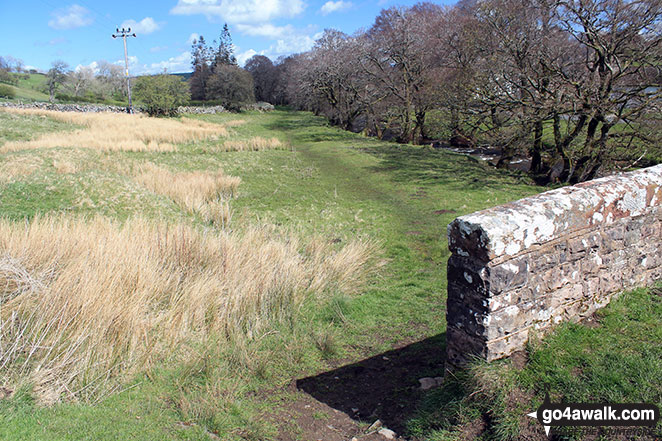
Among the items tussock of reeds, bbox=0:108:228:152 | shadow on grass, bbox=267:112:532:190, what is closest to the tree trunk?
shadow on grass, bbox=267:112:532:190

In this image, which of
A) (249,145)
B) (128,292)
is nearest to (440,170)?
(249,145)

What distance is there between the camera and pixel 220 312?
5305 millimetres

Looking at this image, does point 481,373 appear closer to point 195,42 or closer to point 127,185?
point 127,185

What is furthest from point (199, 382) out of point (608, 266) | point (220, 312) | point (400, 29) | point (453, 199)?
point (400, 29)

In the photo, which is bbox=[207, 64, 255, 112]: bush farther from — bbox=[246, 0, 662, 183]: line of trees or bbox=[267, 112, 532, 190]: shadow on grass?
bbox=[246, 0, 662, 183]: line of trees

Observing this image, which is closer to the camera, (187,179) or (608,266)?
(608,266)

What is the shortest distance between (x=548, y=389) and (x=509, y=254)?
106 centimetres

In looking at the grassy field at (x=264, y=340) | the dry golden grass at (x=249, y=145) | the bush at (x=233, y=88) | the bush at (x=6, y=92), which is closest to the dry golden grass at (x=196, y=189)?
the grassy field at (x=264, y=340)

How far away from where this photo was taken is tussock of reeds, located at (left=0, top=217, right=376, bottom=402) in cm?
393

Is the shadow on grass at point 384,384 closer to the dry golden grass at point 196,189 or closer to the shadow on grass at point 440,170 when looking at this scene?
the dry golden grass at point 196,189

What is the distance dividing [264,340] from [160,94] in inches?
1841

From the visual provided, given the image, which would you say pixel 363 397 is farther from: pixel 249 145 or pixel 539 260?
pixel 249 145

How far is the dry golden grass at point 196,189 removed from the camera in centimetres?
1123

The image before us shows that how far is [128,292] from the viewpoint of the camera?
16.3 feet
